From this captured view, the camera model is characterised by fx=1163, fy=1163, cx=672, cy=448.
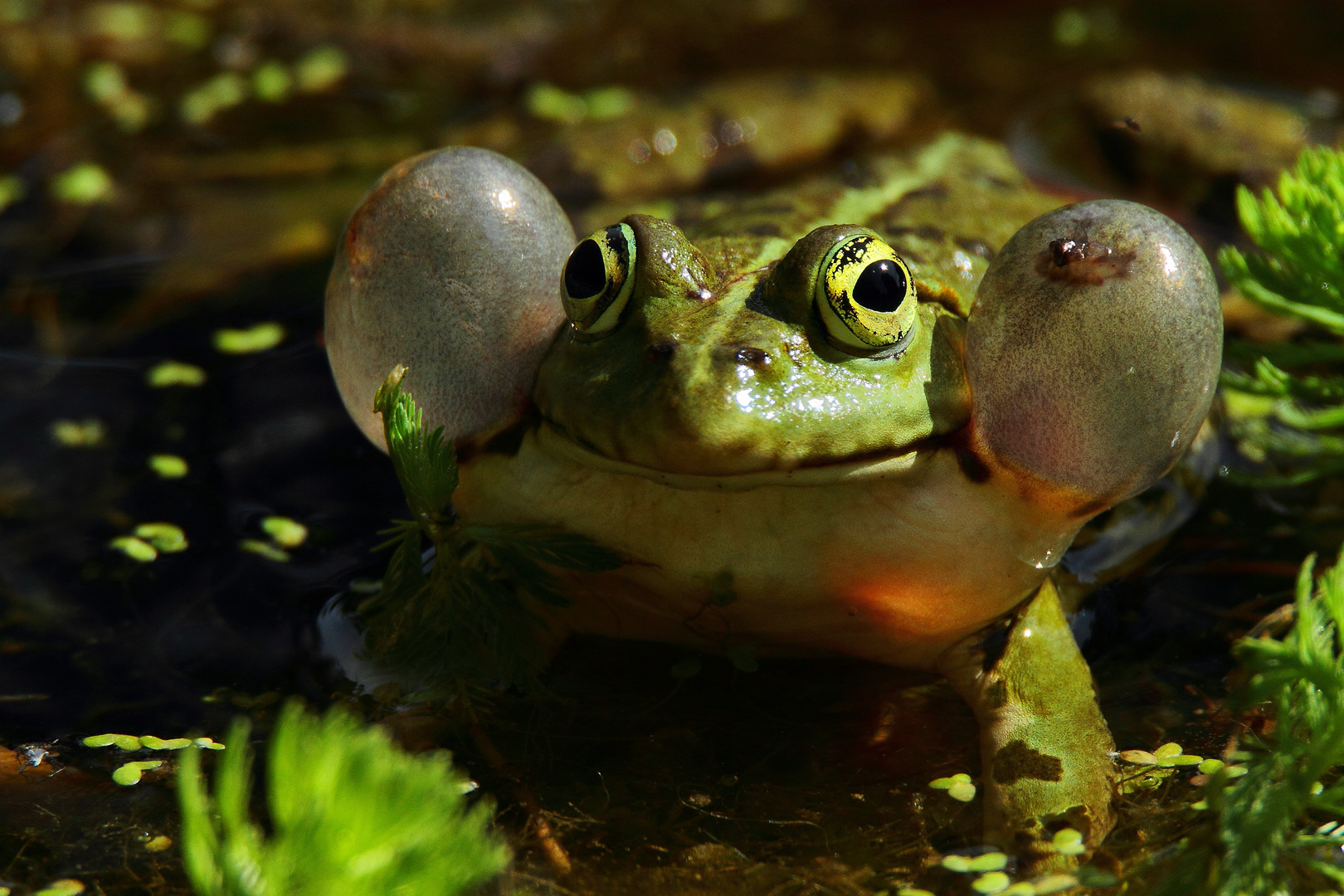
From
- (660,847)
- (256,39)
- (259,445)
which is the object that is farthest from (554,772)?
(256,39)

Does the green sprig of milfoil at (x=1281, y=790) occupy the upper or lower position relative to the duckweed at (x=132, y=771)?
upper

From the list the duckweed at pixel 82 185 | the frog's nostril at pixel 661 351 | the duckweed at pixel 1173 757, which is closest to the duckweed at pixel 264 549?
the frog's nostril at pixel 661 351

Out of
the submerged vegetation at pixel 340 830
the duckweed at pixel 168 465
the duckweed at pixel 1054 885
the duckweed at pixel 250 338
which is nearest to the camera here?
the submerged vegetation at pixel 340 830

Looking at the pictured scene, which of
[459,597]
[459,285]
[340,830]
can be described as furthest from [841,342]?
[340,830]

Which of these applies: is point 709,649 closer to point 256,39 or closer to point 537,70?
point 537,70

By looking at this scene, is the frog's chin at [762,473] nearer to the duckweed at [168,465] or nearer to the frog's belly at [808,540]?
the frog's belly at [808,540]

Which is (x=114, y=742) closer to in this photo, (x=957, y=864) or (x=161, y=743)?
(x=161, y=743)
